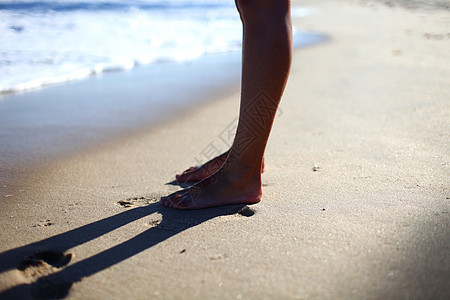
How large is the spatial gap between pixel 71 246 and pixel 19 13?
8.09 metres

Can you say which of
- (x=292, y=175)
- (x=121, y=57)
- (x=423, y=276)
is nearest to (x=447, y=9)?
(x=121, y=57)

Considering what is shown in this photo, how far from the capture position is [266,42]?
1545 millimetres

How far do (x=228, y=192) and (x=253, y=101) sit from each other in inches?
15.1

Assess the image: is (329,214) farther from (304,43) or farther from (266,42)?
(304,43)

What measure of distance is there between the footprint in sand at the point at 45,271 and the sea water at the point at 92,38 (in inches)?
111

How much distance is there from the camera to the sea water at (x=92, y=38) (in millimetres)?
4574

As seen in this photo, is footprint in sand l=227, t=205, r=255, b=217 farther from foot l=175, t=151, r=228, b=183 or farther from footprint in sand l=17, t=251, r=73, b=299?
footprint in sand l=17, t=251, r=73, b=299

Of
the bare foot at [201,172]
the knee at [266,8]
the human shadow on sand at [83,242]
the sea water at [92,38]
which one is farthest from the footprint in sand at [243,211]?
the sea water at [92,38]

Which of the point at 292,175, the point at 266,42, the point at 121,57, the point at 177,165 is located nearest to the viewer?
the point at 266,42

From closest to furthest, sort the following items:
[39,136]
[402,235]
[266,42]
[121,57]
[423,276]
→ 1. [423,276]
2. [402,235]
3. [266,42]
4. [39,136]
5. [121,57]

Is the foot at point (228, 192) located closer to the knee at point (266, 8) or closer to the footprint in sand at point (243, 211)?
the footprint in sand at point (243, 211)

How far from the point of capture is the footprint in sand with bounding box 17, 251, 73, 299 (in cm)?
123

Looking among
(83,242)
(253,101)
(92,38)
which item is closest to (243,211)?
(253,101)

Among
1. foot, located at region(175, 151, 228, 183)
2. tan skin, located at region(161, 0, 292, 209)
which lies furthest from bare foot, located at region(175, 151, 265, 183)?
tan skin, located at region(161, 0, 292, 209)
